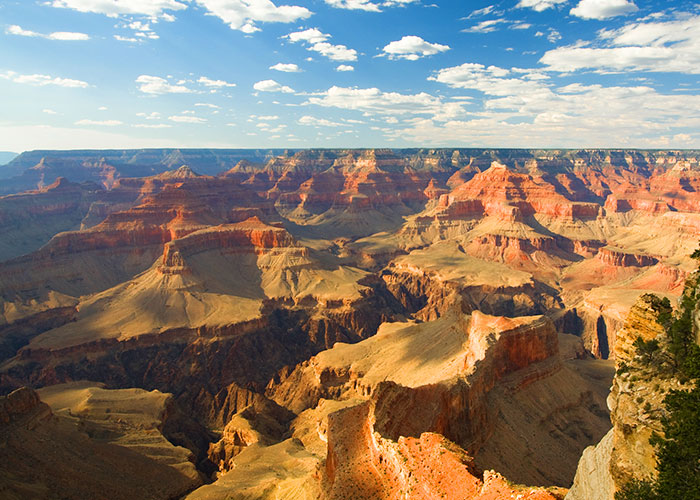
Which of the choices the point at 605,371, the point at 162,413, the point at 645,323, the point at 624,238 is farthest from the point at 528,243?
the point at 645,323

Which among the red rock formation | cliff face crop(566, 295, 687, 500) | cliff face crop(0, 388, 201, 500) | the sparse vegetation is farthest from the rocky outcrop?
the red rock formation

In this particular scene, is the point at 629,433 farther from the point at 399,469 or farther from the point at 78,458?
the point at 78,458

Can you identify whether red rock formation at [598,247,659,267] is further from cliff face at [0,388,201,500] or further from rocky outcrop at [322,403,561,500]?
cliff face at [0,388,201,500]

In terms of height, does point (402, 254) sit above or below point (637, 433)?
below

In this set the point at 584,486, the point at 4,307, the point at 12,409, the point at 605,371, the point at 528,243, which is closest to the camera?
the point at 584,486

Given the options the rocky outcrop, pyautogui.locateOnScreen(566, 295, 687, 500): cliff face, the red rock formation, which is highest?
pyautogui.locateOnScreen(566, 295, 687, 500): cliff face

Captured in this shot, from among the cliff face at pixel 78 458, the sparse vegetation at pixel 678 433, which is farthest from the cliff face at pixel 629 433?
the cliff face at pixel 78 458

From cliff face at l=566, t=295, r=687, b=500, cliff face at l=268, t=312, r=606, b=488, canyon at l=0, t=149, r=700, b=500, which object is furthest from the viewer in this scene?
cliff face at l=268, t=312, r=606, b=488

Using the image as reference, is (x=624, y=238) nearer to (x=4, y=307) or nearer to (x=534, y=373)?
(x=534, y=373)
